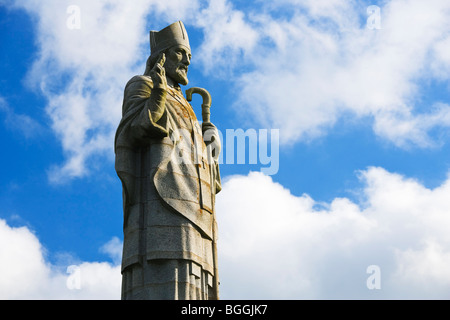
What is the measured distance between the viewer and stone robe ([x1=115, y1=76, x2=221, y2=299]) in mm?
13062

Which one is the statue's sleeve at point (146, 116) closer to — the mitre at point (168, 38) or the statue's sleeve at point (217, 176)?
the mitre at point (168, 38)

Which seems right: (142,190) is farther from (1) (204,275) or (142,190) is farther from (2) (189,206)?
(1) (204,275)

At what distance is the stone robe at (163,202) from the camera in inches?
514

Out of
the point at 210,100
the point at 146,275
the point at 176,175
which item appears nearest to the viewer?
the point at 146,275

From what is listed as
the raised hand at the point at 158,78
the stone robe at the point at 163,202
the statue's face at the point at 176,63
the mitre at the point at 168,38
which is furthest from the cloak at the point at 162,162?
the mitre at the point at 168,38

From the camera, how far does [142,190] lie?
14.0 metres

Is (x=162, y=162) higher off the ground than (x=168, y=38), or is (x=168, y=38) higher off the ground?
(x=168, y=38)

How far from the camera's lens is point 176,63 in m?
15.9

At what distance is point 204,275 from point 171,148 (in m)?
2.49

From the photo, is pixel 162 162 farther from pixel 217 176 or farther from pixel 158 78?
pixel 217 176

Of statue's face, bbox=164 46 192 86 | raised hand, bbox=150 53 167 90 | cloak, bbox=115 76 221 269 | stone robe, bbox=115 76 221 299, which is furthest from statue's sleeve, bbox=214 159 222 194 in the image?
raised hand, bbox=150 53 167 90

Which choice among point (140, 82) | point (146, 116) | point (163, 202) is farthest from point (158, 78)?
point (163, 202)

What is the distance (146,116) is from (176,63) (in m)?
2.36
